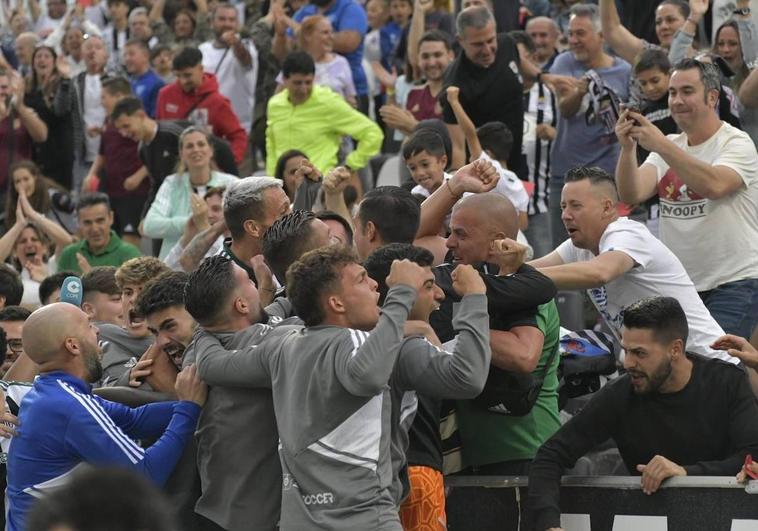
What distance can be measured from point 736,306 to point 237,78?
822cm

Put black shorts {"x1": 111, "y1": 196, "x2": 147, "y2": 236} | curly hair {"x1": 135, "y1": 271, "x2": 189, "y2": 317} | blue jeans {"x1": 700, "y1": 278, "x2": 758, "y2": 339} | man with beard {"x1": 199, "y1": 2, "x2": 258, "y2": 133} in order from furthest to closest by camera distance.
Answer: man with beard {"x1": 199, "y1": 2, "x2": 258, "y2": 133}
black shorts {"x1": 111, "y1": 196, "x2": 147, "y2": 236}
blue jeans {"x1": 700, "y1": 278, "x2": 758, "y2": 339}
curly hair {"x1": 135, "y1": 271, "x2": 189, "y2": 317}

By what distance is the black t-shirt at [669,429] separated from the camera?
20.4 ft

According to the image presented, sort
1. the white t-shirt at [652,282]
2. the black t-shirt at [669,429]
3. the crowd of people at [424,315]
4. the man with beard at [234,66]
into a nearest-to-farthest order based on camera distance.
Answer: the crowd of people at [424,315] → the black t-shirt at [669,429] → the white t-shirt at [652,282] → the man with beard at [234,66]

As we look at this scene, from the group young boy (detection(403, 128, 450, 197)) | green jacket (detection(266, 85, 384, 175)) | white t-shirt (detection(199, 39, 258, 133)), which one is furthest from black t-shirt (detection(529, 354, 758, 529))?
white t-shirt (detection(199, 39, 258, 133))

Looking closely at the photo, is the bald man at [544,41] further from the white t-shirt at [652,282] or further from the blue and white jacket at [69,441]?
the blue and white jacket at [69,441]

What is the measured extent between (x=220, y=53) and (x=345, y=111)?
3.39 meters

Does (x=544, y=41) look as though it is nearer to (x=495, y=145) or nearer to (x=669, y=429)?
(x=495, y=145)

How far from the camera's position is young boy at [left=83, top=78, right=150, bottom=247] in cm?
1350

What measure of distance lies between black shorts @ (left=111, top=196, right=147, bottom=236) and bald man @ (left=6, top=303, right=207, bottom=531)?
24.1ft

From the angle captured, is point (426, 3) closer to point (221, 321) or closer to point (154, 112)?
point (154, 112)

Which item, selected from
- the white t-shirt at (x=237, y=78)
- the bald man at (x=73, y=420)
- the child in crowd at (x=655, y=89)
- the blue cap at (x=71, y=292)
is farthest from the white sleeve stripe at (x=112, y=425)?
the white t-shirt at (x=237, y=78)

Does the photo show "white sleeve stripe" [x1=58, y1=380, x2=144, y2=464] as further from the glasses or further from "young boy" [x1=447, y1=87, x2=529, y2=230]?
"young boy" [x1=447, y1=87, x2=529, y2=230]

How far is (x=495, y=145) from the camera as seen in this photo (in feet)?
33.7

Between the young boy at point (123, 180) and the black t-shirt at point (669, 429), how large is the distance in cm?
779
